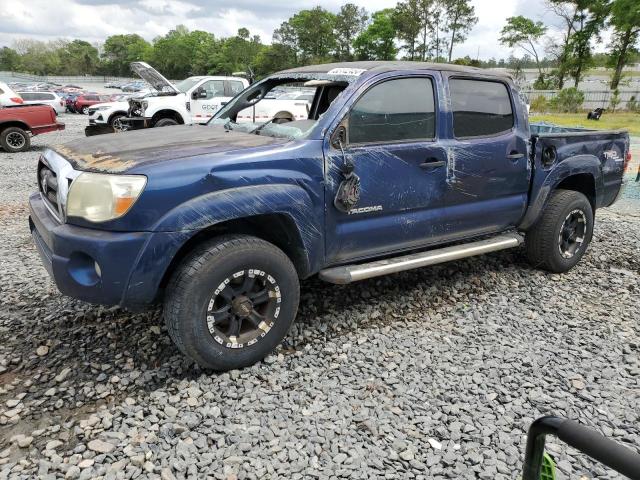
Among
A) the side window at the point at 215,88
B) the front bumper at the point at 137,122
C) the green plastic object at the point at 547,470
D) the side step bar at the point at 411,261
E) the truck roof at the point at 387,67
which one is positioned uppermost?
the truck roof at the point at 387,67

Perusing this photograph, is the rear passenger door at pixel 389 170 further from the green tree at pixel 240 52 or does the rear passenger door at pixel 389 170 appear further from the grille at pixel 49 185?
the green tree at pixel 240 52

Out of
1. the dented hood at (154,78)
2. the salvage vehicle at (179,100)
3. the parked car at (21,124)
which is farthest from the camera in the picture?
the dented hood at (154,78)

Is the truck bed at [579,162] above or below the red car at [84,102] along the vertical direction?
above

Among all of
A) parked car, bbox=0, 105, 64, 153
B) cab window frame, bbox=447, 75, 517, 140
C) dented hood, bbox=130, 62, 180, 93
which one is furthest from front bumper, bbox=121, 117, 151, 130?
cab window frame, bbox=447, 75, 517, 140

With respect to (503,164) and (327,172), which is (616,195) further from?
(327,172)

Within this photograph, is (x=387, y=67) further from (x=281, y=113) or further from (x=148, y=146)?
(x=148, y=146)

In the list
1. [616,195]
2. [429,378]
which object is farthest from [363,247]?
[616,195]

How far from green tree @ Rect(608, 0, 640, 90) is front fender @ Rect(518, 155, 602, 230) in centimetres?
3654

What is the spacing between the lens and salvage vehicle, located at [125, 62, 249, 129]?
12.6 meters

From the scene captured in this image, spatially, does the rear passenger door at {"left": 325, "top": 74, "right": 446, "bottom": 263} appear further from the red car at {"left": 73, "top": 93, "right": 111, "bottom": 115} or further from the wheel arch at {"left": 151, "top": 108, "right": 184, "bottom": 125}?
the red car at {"left": 73, "top": 93, "right": 111, "bottom": 115}

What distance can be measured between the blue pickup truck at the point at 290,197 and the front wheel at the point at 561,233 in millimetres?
22

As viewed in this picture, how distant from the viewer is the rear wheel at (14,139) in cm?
1227

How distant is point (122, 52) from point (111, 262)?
133 meters

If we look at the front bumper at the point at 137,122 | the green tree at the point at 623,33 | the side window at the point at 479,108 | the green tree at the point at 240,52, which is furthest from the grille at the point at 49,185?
the green tree at the point at 240,52
